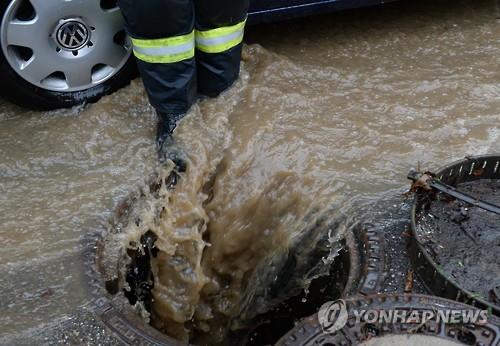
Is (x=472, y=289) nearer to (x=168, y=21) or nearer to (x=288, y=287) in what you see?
(x=288, y=287)

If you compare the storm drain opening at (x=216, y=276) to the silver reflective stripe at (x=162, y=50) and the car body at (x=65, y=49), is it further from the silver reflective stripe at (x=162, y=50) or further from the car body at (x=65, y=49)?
the car body at (x=65, y=49)

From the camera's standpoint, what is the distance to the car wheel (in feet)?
10.1

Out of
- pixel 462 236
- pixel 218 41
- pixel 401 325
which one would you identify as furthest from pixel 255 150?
pixel 401 325

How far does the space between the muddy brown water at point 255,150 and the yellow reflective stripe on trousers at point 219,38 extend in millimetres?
334

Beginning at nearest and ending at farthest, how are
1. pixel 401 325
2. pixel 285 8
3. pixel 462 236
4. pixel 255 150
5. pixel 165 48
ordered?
1. pixel 401 325
2. pixel 462 236
3. pixel 165 48
4. pixel 255 150
5. pixel 285 8

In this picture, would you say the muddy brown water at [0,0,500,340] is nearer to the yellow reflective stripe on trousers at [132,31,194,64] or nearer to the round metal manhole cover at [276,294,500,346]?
the yellow reflective stripe on trousers at [132,31,194,64]

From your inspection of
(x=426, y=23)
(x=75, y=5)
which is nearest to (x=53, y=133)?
(x=75, y=5)

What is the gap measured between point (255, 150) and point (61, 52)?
1126 mm

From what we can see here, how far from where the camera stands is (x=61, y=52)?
3.20 meters

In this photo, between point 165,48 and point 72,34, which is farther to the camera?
point 72,34

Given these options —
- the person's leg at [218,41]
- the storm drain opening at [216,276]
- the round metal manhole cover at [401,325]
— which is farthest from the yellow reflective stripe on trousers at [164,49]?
the round metal manhole cover at [401,325]

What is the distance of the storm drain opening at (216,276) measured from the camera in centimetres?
262

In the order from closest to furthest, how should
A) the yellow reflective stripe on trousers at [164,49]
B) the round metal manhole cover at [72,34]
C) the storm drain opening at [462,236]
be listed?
the storm drain opening at [462,236] → the yellow reflective stripe on trousers at [164,49] → the round metal manhole cover at [72,34]

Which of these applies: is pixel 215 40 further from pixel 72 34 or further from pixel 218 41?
pixel 72 34
